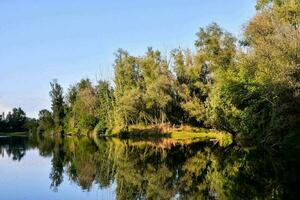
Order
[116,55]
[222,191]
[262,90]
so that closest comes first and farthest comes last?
[222,191] < [262,90] < [116,55]

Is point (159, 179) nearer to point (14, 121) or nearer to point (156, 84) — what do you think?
point (156, 84)

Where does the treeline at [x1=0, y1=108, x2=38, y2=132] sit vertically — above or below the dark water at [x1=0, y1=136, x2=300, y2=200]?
above

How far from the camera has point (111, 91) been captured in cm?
9912

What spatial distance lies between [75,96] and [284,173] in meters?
102

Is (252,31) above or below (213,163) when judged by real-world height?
above

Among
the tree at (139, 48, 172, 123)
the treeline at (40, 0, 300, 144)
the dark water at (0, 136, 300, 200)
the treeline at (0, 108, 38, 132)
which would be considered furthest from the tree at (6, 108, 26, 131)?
the dark water at (0, 136, 300, 200)

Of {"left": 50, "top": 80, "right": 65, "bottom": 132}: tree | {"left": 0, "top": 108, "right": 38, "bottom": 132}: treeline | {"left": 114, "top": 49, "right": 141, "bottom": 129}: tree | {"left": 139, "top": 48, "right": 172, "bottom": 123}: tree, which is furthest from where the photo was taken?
{"left": 0, "top": 108, "right": 38, "bottom": 132}: treeline

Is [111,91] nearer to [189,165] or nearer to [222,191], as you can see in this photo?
[189,165]

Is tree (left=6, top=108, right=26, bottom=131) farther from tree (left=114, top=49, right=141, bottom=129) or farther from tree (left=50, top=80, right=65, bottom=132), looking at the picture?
tree (left=114, top=49, right=141, bottom=129)

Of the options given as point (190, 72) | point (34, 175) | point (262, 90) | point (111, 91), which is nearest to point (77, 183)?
point (34, 175)

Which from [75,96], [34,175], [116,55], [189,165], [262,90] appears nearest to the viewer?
[34,175]

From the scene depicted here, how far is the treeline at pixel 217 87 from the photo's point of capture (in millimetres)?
36031

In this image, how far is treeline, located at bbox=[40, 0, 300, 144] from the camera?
118 ft

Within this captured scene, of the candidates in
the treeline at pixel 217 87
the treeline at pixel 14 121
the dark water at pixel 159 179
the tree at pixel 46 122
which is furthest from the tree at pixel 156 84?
the treeline at pixel 14 121
